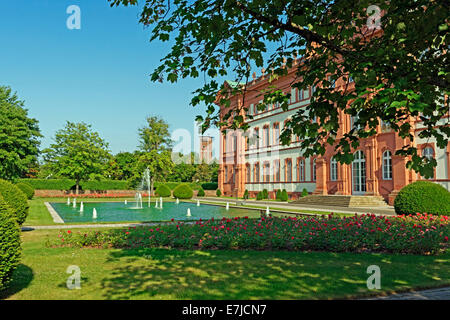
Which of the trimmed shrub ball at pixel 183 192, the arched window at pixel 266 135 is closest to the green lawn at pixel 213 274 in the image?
the trimmed shrub ball at pixel 183 192

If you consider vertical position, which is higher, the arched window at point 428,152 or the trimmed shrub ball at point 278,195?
the arched window at point 428,152

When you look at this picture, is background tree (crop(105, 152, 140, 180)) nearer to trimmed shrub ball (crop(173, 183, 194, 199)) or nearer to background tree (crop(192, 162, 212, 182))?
background tree (crop(192, 162, 212, 182))

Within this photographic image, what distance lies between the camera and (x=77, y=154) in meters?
46.1

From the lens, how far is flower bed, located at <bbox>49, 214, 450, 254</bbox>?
878 centimetres

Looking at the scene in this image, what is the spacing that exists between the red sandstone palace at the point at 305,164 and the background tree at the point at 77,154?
57.9ft

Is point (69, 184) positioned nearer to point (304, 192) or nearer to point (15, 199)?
point (304, 192)

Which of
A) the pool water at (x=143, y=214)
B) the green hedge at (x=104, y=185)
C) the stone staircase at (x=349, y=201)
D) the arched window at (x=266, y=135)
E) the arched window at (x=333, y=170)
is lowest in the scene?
the pool water at (x=143, y=214)

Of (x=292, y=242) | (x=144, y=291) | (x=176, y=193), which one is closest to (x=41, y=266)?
(x=144, y=291)

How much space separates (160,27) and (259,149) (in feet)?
127

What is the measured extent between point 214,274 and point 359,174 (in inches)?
1023

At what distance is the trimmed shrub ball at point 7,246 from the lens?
491cm

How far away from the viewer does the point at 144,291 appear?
527 cm

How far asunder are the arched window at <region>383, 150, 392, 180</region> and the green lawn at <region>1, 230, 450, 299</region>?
19654 millimetres

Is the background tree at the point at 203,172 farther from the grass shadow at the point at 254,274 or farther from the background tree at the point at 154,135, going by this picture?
the grass shadow at the point at 254,274
